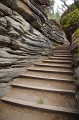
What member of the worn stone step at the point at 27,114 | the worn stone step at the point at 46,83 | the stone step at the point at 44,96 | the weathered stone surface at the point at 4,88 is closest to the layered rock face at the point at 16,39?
the weathered stone surface at the point at 4,88

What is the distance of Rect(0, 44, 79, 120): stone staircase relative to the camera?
2625 millimetres

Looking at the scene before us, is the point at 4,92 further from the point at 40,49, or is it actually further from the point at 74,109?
the point at 40,49

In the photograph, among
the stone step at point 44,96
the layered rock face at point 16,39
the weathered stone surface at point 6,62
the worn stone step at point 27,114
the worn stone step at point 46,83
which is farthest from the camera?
the worn stone step at point 46,83

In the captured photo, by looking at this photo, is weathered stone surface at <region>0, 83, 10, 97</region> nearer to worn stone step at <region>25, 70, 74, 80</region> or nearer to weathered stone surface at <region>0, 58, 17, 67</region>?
weathered stone surface at <region>0, 58, 17, 67</region>

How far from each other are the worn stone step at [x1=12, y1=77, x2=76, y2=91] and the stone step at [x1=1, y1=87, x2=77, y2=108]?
0.98 feet

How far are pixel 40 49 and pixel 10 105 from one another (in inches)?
135

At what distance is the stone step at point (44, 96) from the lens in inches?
114

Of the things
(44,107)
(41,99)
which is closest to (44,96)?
(41,99)

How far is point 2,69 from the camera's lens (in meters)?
3.24

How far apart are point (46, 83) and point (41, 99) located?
819mm

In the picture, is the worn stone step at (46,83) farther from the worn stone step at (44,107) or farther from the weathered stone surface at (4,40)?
the weathered stone surface at (4,40)

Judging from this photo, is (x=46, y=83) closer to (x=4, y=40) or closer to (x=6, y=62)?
(x=6, y=62)

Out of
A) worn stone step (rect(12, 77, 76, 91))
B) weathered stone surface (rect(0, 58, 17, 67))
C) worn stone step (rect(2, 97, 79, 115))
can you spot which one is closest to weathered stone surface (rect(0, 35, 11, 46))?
weathered stone surface (rect(0, 58, 17, 67))

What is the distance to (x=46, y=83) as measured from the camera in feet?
12.6
